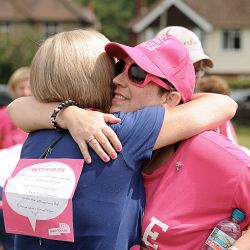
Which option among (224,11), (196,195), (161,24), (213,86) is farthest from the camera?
(224,11)

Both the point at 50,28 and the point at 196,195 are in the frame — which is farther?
the point at 50,28

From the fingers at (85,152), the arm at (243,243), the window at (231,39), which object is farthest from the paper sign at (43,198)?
the window at (231,39)

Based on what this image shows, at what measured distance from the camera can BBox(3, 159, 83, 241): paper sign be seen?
7.52 ft

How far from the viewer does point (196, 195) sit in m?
2.39

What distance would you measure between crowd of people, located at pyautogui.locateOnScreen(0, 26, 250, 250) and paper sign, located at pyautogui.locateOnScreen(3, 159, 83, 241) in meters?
0.04

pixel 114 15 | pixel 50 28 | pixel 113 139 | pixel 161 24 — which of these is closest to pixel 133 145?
pixel 113 139

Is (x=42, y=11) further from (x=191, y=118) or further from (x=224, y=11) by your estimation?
(x=191, y=118)

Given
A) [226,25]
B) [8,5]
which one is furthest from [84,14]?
[226,25]

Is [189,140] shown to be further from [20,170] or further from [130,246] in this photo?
[20,170]

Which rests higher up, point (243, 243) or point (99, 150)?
point (99, 150)

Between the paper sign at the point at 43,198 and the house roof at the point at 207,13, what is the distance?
142ft

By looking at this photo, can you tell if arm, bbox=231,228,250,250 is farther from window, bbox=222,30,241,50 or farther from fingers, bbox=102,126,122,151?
window, bbox=222,30,241,50

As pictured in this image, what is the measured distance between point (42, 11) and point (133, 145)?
53.6m

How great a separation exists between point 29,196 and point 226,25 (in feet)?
152
